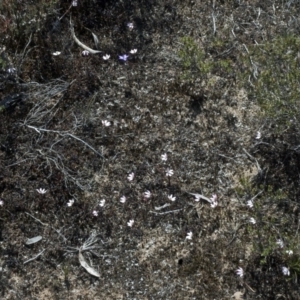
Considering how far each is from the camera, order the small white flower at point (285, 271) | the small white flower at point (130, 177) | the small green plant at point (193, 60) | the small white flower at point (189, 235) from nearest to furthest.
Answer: the small white flower at point (285, 271) → the small white flower at point (189, 235) → the small white flower at point (130, 177) → the small green plant at point (193, 60)

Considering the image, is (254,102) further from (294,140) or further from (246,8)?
(246,8)

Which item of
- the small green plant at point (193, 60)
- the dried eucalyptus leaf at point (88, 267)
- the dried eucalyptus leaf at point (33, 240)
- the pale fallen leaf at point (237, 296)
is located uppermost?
the small green plant at point (193, 60)

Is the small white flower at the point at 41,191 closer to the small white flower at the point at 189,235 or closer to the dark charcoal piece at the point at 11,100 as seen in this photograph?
the dark charcoal piece at the point at 11,100

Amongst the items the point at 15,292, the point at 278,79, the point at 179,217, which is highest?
the point at 278,79

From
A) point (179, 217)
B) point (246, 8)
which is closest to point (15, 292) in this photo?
point (179, 217)

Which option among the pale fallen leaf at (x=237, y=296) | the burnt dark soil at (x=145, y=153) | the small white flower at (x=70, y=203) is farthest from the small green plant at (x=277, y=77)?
the small white flower at (x=70, y=203)

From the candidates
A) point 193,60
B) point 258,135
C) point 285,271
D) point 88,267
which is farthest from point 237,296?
point 193,60

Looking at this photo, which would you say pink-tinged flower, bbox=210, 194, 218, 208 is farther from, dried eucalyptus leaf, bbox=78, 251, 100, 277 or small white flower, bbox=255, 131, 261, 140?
dried eucalyptus leaf, bbox=78, 251, 100, 277

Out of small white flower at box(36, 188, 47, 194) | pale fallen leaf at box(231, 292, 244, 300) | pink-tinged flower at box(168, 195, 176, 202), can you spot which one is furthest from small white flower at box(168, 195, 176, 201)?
small white flower at box(36, 188, 47, 194)
